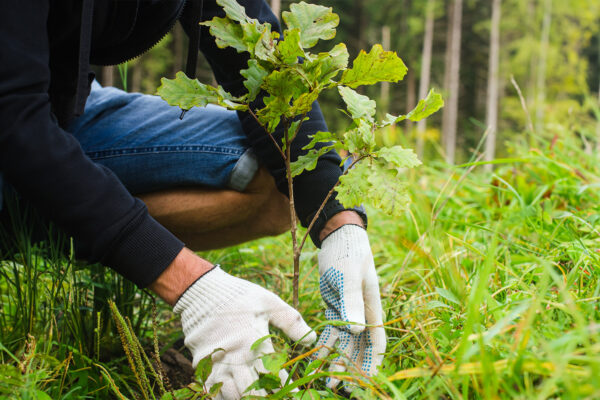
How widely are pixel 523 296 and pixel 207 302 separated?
2.51 feet

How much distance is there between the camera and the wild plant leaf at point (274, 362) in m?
0.81

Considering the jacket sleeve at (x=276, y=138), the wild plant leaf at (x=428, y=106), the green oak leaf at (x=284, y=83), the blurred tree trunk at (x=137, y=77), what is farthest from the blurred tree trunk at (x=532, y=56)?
the green oak leaf at (x=284, y=83)

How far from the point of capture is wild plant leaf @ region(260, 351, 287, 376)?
2.65 feet

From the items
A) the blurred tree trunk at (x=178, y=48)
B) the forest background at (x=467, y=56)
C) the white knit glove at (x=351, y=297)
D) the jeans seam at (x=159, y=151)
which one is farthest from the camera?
the forest background at (x=467, y=56)

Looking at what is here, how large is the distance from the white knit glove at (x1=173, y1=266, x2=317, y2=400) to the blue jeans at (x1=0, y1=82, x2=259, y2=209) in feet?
1.81

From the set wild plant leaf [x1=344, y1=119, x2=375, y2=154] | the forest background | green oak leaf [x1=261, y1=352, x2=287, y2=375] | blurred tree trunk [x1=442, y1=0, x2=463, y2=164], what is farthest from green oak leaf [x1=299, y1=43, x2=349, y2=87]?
blurred tree trunk [x1=442, y1=0, x2=463, y2=164]

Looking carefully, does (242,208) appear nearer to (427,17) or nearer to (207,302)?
(207,302)

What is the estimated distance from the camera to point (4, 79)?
0.91 metres

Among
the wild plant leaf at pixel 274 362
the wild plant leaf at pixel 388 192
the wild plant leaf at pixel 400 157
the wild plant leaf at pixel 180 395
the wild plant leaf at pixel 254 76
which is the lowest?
the wild plant leaf at pixel 180 395

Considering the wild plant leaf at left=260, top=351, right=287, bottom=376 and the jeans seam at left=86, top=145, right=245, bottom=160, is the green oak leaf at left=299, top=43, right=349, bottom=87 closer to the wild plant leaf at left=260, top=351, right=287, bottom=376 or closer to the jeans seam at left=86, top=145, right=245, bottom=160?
the wild plant leaf at left=260, top=351, right=287, bottom=376

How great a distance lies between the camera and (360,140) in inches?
35.6

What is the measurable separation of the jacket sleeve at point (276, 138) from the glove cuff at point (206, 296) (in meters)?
0.38

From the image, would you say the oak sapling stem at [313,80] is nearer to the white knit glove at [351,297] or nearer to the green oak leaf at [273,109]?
the green oak leaf at [273,109]

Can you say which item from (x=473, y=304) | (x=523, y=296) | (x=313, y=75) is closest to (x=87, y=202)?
(x=313, y=75)
